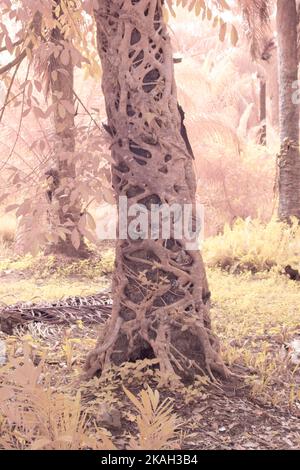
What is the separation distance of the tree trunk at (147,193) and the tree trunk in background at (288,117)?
643cm

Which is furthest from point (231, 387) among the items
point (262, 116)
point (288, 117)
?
point (262, 116)

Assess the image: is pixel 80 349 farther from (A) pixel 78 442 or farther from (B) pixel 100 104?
(B) pixel 100 104

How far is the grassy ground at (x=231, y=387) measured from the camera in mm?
2992

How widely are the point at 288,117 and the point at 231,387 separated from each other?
7.21 metres

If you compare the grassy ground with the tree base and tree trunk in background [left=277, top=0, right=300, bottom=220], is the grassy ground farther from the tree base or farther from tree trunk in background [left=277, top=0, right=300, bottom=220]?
tree trunk in background [left=277, top=0, right=300, bottom=220]

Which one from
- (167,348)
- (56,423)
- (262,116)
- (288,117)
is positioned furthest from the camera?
(262,116)

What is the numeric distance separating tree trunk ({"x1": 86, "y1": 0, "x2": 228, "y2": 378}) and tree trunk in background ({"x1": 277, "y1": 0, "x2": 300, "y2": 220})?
643 cm

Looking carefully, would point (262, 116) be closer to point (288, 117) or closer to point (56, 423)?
point (288, 117)

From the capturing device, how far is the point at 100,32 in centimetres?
357

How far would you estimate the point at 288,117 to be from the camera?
9.91 metres

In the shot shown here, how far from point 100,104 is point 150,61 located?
1185cm

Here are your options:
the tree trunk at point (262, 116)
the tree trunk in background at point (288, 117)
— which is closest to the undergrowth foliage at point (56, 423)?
the tree trunk in background at point (288, 117)

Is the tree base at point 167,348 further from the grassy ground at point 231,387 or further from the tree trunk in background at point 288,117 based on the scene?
the tree trunk in background at point 288,117
